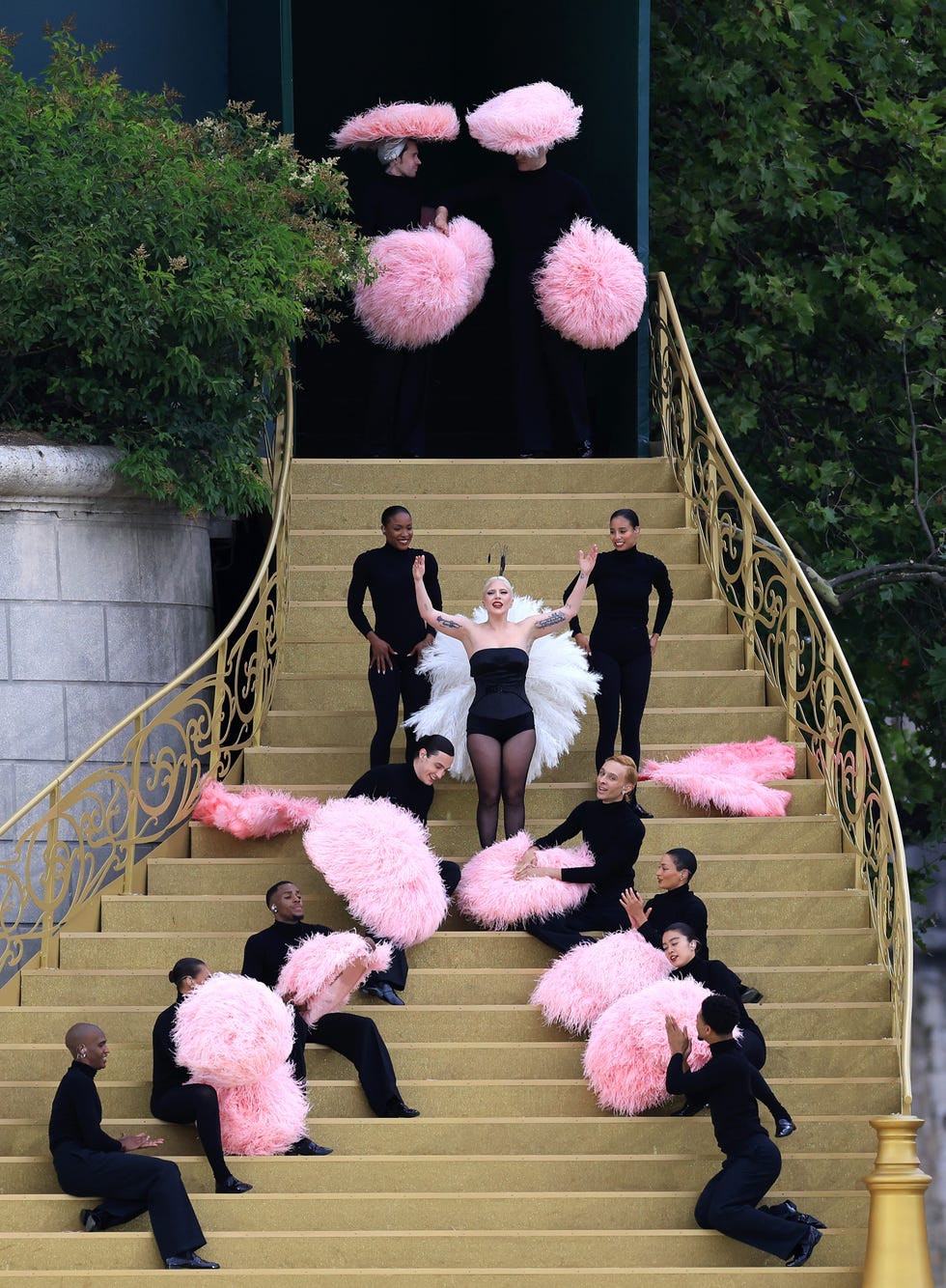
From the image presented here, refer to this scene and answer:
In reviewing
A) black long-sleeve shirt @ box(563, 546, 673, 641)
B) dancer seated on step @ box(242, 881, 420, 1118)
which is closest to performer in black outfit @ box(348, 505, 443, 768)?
black long-sleeve shirt @ box(563, 546, 673, 641)

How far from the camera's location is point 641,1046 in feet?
27.1

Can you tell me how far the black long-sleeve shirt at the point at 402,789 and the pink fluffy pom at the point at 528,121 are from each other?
4914 millimetres

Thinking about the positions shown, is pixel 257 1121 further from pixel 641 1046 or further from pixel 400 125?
pixel 400 125

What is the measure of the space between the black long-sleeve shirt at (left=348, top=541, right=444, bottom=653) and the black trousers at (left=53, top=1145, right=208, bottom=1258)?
10.7 feet

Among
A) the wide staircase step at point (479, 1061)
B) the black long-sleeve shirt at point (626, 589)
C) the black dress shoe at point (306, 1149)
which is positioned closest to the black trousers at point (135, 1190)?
the wide staircase step at point (479, 1061)

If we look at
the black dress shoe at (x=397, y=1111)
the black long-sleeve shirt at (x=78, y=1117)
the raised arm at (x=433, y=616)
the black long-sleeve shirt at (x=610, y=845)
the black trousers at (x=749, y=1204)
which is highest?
the raised arm at (x=433, y=616)

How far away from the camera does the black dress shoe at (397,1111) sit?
8.38m

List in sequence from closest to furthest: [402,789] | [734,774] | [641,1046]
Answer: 1. [641,1046]
2. [402,789]
3. [734,774]

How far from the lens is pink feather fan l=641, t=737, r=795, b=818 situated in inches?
391

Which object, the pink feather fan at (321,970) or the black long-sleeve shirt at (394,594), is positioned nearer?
the pink feather fan at (321,970)

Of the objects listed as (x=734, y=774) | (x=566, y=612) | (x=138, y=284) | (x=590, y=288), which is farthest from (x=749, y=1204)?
(x=590, y=288)

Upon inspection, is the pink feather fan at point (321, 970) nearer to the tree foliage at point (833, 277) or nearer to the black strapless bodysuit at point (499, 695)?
the black strapless bodysuit at point (499, 695)

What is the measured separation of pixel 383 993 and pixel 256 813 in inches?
53.3

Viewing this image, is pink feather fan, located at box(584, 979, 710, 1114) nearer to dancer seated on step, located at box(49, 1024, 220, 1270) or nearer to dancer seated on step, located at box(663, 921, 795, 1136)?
dancer seated on step, located at box(663, 921, 795, 1136)
